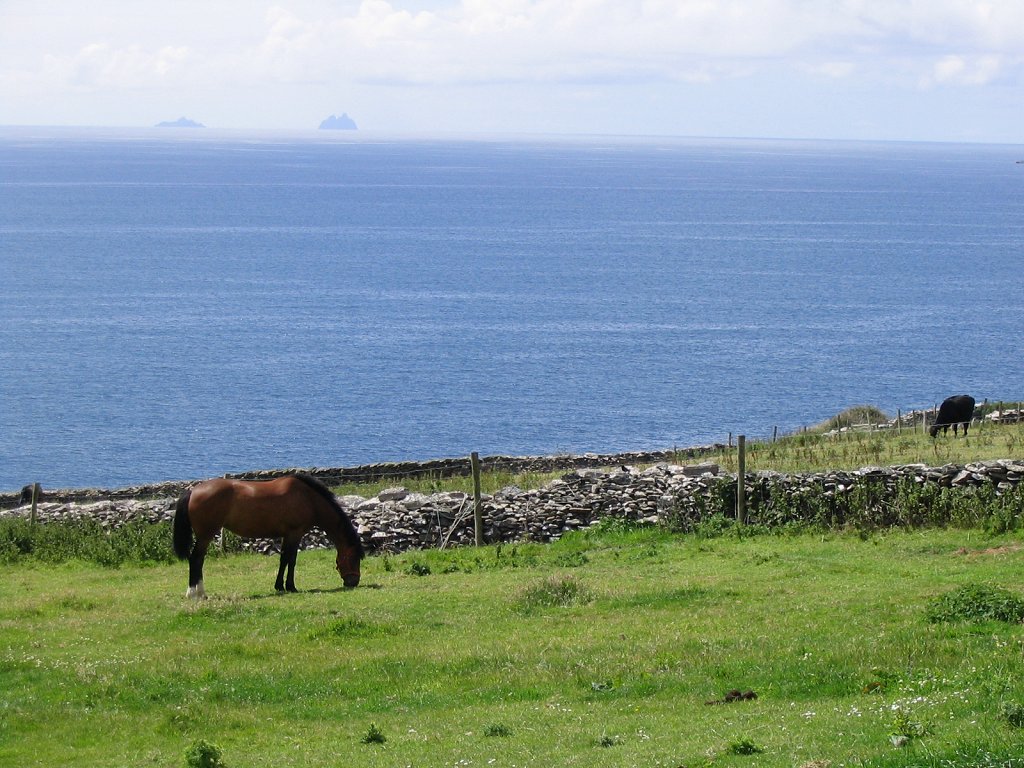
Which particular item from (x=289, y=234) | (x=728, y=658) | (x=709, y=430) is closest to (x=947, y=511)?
(x=728, y=658)

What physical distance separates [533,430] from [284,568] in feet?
162

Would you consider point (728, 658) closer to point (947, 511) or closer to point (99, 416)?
point (947, 511)

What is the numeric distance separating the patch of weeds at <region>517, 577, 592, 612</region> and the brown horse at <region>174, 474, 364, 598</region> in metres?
3.88

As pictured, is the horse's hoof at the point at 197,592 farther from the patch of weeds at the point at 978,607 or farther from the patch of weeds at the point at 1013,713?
the patch of weeds at the point at 1013,713

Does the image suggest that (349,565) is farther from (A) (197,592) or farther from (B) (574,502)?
(B) (574,502)

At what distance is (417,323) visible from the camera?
110 metres

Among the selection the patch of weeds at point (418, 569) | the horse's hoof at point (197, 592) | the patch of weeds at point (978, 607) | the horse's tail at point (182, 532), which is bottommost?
the patch of weeds at point (418, 569)

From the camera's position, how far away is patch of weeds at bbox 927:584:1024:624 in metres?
15.0

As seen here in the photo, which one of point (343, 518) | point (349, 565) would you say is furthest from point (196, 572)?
point (343, 518)

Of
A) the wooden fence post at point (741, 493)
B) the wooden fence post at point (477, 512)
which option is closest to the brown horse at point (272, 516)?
the wooden fence post at point (477, 512)

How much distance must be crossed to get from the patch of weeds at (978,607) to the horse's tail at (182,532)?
12.1 metres

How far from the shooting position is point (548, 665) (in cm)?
1472

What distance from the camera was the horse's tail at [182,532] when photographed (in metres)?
21.2

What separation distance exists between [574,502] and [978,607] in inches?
498
